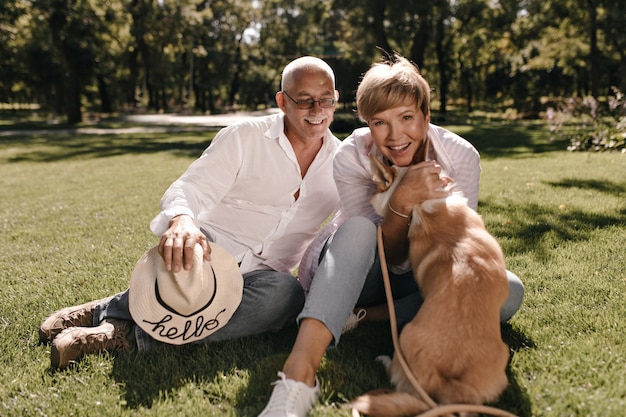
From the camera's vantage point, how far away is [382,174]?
2.55 m

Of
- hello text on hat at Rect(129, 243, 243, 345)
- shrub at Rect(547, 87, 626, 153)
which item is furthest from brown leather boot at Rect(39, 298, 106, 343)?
shrub at Rect(547, 87, 626, 153)

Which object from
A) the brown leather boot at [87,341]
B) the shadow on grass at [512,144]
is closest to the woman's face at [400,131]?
the brown leather boot at [87,341]

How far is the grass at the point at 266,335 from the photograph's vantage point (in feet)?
7.16

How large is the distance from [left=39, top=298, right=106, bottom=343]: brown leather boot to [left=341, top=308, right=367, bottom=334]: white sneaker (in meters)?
1.48

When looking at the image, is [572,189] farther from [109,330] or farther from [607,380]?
[109,330]

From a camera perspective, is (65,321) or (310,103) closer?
(65,321)

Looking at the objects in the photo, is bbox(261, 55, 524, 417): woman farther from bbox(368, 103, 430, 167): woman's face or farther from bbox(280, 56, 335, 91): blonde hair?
bbox(280, 56, 335, 91): blonde hair

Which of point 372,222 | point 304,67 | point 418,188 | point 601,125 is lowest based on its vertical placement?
point 372,222

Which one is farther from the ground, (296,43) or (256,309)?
(296,43)

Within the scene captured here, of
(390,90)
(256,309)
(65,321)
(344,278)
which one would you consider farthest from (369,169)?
(65,321)

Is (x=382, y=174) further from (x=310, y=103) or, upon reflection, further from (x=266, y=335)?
(x=266, y=335)

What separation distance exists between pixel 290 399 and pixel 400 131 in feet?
4.64

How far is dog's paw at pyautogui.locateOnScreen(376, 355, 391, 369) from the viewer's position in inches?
93.6

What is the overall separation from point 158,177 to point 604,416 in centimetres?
833
